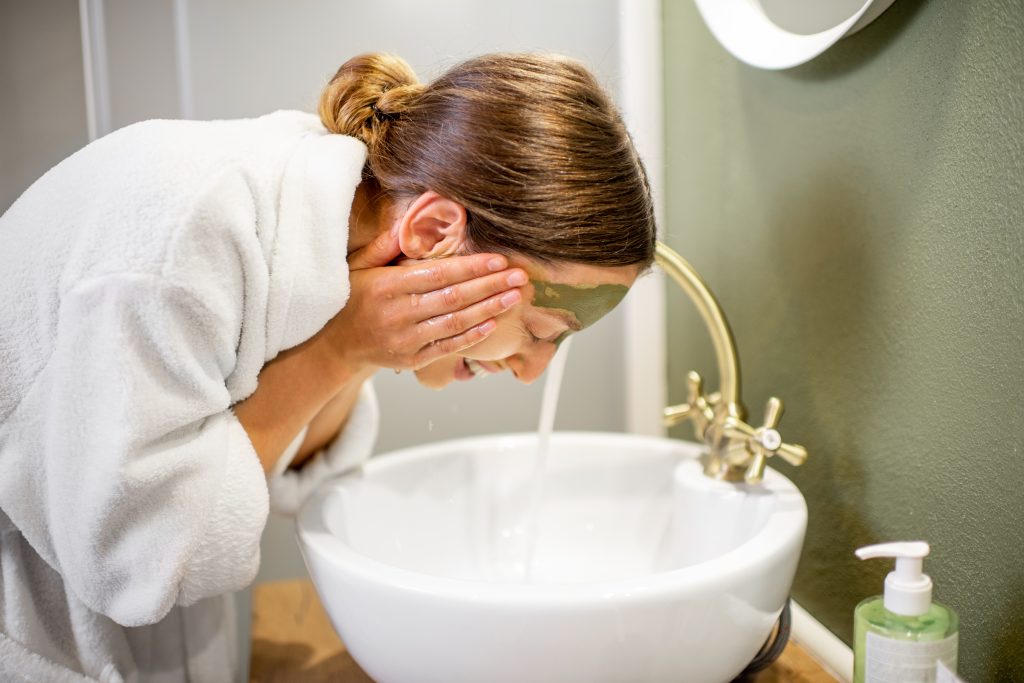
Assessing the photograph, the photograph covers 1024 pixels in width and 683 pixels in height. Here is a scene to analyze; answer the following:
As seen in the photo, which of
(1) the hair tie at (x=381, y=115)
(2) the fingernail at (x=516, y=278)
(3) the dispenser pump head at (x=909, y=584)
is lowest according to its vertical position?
(3) the dispenser pump head at (x=909, y=584)

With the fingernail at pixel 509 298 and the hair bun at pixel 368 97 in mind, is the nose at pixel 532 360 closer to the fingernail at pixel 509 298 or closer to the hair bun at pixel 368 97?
the fingernail at pixel 509 298

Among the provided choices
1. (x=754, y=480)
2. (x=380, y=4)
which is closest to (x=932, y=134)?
(x=754, y=480)

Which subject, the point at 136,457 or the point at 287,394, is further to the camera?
the point at 287,394

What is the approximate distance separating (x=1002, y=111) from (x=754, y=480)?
41 centimetres

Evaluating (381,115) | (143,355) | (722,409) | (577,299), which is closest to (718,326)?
(722,409)

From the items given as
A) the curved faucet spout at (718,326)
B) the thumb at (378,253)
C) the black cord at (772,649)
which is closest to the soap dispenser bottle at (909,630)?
the black cord at (772,649)

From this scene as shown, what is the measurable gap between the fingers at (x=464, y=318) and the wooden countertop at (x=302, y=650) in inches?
15.4

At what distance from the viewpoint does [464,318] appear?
83cm

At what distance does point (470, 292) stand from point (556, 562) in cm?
42

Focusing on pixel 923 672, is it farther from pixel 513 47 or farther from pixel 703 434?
pixel 513 47

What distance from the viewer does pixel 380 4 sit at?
1.14 m

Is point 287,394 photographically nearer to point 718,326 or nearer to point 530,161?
point 530,161

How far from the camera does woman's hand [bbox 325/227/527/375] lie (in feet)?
2.70

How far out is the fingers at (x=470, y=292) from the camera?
820 mm
